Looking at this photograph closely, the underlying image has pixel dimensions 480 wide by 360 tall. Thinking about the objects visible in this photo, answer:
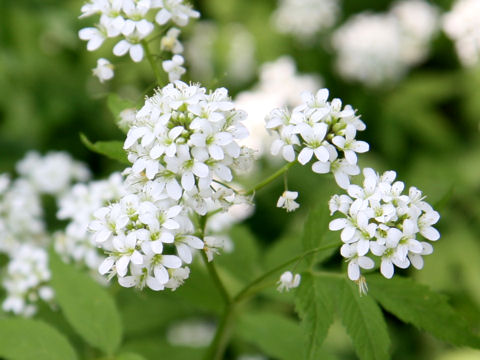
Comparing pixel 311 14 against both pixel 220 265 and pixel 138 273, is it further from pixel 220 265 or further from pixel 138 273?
pixel 138 273

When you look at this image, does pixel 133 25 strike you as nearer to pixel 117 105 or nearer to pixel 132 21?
pixel 132 21

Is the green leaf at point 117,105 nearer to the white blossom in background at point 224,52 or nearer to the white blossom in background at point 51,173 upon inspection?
the white blossom in background at point 51,173

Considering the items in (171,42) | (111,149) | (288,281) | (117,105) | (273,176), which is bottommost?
(288,281)

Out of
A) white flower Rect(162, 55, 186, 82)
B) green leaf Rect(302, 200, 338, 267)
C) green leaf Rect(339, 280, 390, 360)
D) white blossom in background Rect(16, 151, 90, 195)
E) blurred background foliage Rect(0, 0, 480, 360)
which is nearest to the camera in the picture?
green leaf Rect(339, 280, 390, 360)

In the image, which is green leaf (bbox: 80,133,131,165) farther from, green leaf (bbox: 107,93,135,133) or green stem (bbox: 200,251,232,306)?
green stem (bbox: 200,251,232,306)

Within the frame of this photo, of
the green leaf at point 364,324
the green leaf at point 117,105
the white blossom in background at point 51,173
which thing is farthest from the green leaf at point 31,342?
the white blossom in background at point 51,173

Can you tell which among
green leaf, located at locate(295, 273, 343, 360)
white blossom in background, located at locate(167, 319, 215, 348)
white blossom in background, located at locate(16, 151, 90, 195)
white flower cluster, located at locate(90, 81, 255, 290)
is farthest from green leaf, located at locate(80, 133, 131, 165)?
white blossom in background, located at locate(167, 319, 215, 348)

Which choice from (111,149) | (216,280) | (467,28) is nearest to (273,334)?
(216,280)
